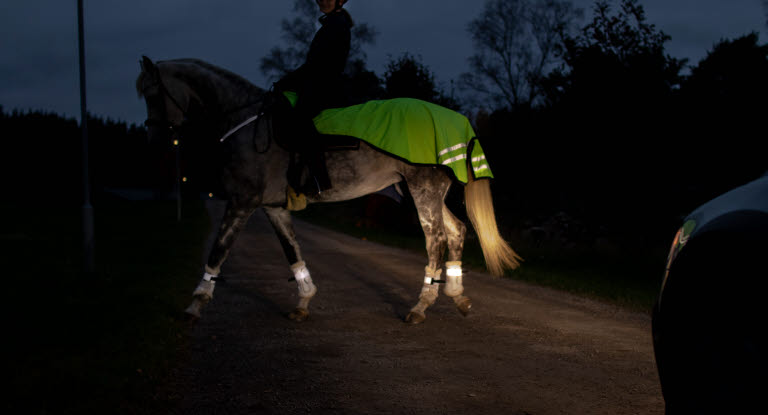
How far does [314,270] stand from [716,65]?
39.3 ft

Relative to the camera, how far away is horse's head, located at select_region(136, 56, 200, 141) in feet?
19.5

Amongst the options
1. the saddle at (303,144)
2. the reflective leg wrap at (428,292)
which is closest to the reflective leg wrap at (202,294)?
the saddle at (303,144)

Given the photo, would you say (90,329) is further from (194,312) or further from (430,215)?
(430,215)

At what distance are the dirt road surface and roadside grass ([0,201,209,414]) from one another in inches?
11.2

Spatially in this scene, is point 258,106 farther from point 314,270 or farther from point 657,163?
point 657,163

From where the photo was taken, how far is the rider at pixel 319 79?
577 centimetres

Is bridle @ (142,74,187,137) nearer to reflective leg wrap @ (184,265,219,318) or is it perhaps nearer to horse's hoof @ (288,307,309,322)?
reflective leg wrap @ (184,265,219,318)

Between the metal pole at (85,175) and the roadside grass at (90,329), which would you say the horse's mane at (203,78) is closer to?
the roadside grass at (90,329)

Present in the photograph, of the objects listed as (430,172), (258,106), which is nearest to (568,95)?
(430,172)

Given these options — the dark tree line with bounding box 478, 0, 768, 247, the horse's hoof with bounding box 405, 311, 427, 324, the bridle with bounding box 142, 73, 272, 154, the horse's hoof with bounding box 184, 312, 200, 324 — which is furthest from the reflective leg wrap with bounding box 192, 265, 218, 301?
the dark tree line with bounding box 478, 0, 768, 247

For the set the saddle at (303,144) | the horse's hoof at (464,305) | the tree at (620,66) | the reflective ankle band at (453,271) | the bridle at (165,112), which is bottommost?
the horse's hoof at (464,305)

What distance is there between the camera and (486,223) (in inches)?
267

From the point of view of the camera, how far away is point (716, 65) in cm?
1474

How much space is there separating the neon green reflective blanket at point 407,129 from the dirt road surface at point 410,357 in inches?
70.6
